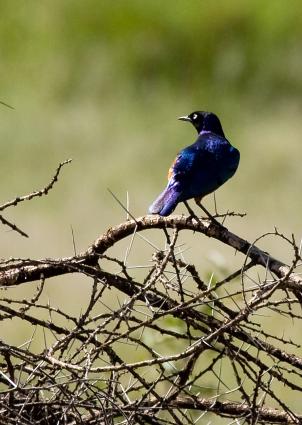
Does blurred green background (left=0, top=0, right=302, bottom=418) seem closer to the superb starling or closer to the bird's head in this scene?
the bird's head

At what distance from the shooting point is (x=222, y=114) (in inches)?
853

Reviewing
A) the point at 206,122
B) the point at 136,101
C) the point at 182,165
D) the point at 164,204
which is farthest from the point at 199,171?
the point at 136,101

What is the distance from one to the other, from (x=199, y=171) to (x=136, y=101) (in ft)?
53.9

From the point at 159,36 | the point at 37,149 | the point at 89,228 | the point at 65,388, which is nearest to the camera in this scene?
the point at 65,388

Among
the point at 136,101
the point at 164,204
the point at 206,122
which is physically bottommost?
the point at 164,204

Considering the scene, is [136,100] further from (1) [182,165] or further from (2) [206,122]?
(1) [182,165]

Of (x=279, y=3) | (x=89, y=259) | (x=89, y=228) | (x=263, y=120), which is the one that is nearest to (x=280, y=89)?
(x=263, y=120)

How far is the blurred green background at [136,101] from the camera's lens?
56.6ft

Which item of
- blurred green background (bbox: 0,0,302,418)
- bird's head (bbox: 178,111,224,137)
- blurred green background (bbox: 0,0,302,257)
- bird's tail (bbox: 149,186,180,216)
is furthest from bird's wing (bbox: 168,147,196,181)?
blurred green background (bbox: 0,0,302,257)

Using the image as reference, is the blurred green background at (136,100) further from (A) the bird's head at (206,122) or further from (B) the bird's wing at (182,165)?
(B) the bird's wing at (182,165)

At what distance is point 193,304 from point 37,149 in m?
15.6

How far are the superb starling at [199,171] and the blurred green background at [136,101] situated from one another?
7235 mm

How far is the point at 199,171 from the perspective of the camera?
22.1 ft

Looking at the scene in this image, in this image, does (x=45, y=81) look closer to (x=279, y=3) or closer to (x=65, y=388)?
(x=279, y=3)
